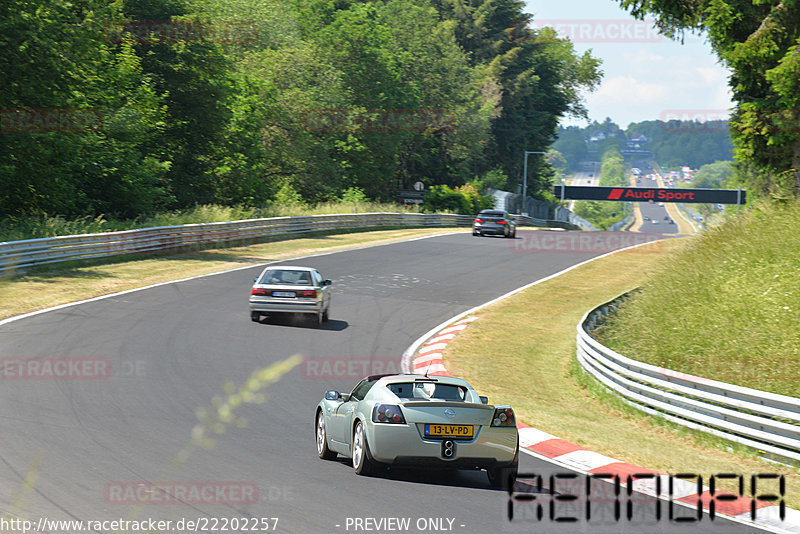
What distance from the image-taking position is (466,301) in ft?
92.0

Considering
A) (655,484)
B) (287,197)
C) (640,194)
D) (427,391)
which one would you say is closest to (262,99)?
(287,197)

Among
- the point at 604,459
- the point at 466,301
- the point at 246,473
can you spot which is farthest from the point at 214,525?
the point at 466,301

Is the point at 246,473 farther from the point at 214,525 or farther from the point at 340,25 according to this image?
the point at 340,25

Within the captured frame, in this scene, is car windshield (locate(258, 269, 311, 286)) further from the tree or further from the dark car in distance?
the dark car in distance

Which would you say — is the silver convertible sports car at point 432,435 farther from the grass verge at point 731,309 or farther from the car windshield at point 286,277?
the car windshield at point 286,277

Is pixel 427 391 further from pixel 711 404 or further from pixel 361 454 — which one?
pixel 711 404

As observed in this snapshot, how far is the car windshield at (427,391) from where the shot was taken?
389 inches

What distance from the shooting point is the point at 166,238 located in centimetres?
3366

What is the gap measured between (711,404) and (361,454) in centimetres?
663

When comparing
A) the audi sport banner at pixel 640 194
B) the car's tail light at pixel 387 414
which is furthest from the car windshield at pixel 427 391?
the audi sport banner at pixel 640 194

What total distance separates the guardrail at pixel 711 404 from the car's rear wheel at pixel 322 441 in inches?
232

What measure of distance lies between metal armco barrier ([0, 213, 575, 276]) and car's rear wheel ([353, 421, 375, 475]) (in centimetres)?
1846

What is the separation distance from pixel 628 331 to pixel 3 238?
61.8 feet

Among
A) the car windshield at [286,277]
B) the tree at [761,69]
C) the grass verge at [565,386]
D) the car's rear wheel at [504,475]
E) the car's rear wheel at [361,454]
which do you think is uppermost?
the tree at [761,69]
